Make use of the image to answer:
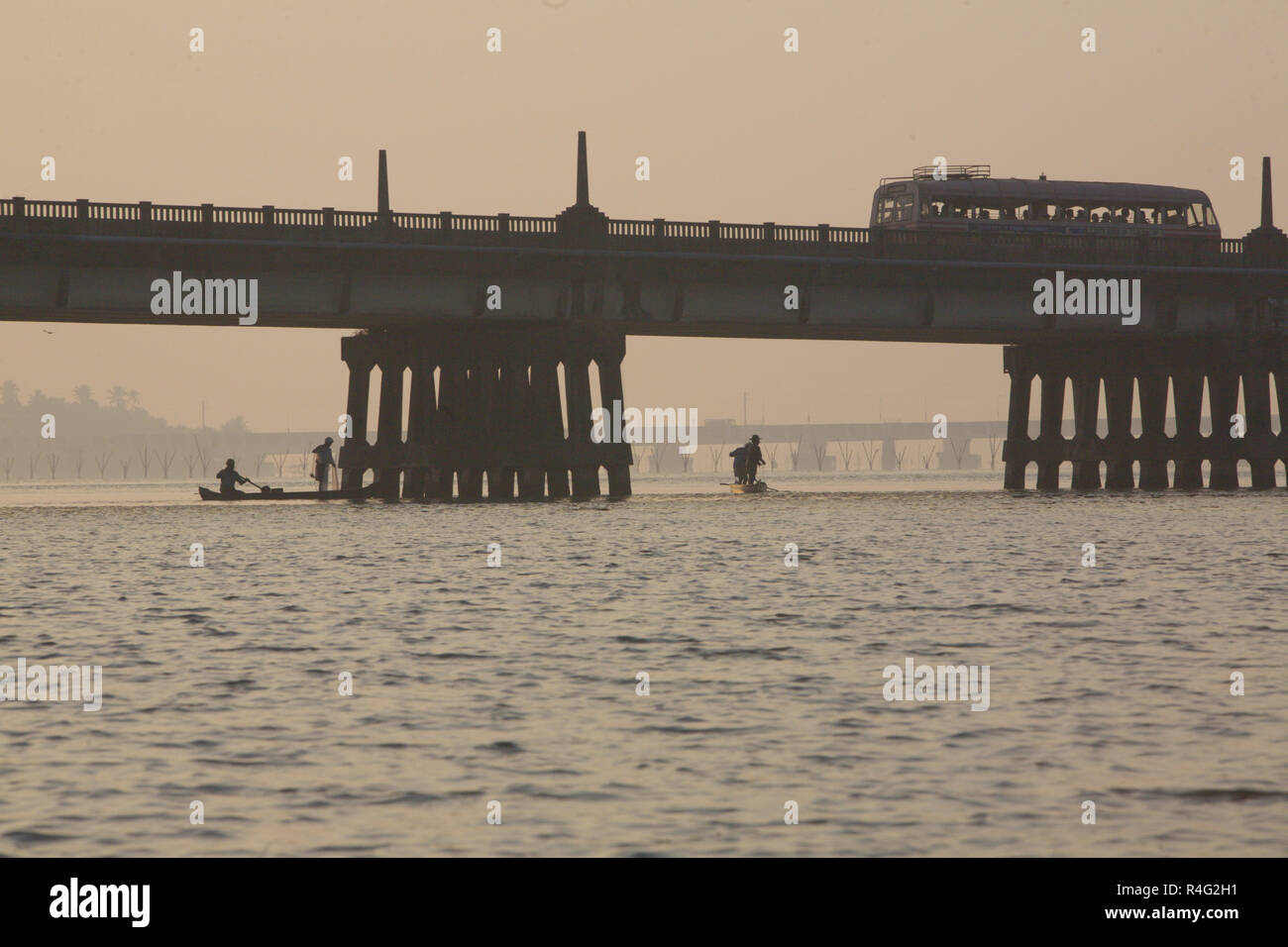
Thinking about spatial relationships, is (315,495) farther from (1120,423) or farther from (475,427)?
(1120,423)

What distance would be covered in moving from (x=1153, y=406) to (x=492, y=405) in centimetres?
2860

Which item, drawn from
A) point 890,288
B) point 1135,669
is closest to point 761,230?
point 890,288

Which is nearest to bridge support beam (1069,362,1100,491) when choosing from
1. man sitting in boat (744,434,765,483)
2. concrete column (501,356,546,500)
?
man sitting in boat (744,434,765,483)

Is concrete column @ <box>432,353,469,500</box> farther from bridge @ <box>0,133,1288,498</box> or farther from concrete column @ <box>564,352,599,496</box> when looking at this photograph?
concrete column @ <box>564,352,599,496</box>

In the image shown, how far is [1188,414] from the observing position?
72.0m

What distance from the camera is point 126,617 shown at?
2480 cm

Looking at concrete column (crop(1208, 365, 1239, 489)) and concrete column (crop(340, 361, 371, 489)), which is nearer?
concrete column (crop(340, 361, 371, 489))

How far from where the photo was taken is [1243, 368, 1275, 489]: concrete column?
70812 millimetres

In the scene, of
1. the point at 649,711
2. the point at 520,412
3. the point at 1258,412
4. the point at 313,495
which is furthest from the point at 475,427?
the point at 649,711

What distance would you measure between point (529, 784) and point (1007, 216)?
194 feet

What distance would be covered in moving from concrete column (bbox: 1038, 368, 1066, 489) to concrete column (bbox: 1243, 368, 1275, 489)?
24.6 feet

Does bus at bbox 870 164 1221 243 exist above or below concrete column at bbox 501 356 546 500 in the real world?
above

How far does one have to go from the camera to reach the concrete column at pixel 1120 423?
74.0 m
